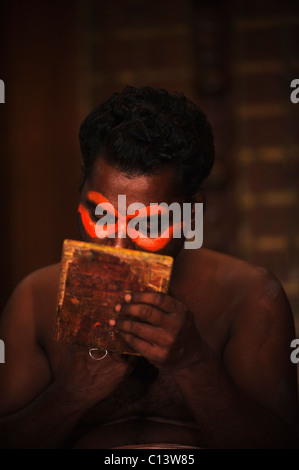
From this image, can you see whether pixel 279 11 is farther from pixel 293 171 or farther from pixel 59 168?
pixel 59 168

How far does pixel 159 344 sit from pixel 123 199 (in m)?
0.36

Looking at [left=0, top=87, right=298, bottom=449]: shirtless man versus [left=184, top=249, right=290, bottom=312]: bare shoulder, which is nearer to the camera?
[left=0, top=87, right=298, bottom=449]: shirtless man

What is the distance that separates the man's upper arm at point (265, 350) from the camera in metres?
1.61

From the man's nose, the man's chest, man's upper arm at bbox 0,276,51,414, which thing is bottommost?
the man's chest

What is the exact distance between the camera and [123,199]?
4.91 ft

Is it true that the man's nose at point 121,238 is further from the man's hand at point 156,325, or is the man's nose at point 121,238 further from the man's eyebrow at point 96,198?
the man's hand at point 156,325

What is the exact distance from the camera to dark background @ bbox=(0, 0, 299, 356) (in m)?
3.78

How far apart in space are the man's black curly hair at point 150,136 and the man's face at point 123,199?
0.02 meters

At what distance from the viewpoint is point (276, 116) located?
3971 millimetres

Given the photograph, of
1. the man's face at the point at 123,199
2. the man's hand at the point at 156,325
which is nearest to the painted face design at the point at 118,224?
the man's face at the point at 123,199

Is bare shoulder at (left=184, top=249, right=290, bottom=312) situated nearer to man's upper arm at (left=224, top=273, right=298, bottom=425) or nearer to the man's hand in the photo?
man's upper arm at (left=224, top=273, right=298, bottom=425)

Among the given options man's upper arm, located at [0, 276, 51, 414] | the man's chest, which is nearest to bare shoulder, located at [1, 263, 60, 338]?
man's upper arm, located at [0, 276, 51, 414]

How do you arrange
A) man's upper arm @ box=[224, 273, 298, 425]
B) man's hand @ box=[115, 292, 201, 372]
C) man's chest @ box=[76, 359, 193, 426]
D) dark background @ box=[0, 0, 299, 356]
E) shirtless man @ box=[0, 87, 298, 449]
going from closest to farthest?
man's hand @ box=[115, 292, 201, 372] < shirtless man @ box=[0, 87, 298, 449] < man's upper arm @ box=[224, 273, 298, 425] < man's chest @ box=[76, 359, 193, 426] < dark background @ box=[0, 0, 299, 356]

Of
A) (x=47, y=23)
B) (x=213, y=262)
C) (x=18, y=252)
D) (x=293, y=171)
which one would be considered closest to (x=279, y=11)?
(x=293, y=171)
